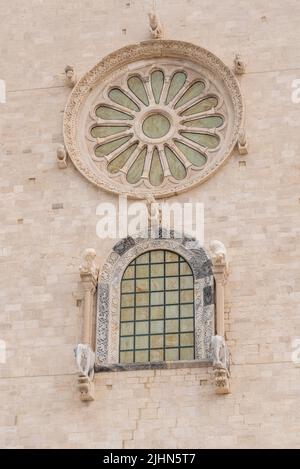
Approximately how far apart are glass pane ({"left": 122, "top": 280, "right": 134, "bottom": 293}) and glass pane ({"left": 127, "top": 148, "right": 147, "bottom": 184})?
2.54 m

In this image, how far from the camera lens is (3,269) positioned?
92.9 ft

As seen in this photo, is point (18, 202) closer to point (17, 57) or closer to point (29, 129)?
point (29, 129)

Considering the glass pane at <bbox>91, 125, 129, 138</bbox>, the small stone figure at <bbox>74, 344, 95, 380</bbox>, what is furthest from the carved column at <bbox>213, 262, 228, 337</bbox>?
the glass pane at <bbox>91, 125, 129, 138</bbox>

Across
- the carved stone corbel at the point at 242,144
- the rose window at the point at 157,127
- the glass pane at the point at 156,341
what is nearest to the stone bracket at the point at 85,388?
the glass pane at the point at 156,341

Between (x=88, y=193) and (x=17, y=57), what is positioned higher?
(x=17, y=57)

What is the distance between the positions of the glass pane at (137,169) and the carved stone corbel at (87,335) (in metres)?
2.38

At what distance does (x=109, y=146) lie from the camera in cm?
2983

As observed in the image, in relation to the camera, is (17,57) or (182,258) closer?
(182,258)

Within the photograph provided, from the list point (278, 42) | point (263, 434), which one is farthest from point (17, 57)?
point (263, 434)

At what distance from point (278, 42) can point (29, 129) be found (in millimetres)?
6036

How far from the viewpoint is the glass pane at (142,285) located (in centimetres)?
2781

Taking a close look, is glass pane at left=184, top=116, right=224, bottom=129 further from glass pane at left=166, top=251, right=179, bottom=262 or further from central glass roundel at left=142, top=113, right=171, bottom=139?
glass pane at left=166, top=251, right=179, bottom=262

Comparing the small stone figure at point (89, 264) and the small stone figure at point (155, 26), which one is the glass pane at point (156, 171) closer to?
the small stone figure at point (89, 264)

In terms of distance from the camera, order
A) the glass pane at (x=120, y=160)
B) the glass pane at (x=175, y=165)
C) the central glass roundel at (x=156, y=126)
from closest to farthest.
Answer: the glass pane at (x=175, y=165)
the glass pane at (x=120, y=160)
the central glass roundel at (x=156, y=126)
